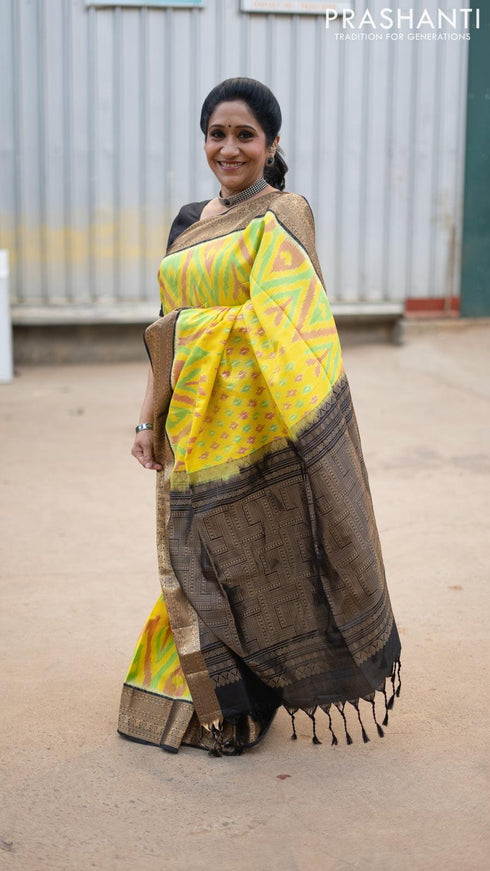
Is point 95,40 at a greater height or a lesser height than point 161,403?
greater

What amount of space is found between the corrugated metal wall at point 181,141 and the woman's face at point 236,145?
19.3ft

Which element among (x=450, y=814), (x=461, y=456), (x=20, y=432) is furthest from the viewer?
(x=20, y=432)

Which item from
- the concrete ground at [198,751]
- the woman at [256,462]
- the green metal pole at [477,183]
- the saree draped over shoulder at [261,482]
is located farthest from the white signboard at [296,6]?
the saree draped over shoulder at [261,482]

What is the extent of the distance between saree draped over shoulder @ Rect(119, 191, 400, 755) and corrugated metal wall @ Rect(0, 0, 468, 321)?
5897mm

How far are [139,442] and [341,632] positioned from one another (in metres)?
0.72

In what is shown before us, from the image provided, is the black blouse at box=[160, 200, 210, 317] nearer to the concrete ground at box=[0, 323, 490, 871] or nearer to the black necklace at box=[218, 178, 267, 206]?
the black necklace at box=[218, 178, 267, 206]

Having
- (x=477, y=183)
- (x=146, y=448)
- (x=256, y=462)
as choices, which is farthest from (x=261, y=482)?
(x=477, y=183)

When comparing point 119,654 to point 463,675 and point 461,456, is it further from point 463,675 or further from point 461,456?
point 461,456

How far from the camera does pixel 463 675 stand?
327cm

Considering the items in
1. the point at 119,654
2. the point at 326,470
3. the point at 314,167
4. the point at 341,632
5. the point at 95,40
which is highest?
the point at 95,40

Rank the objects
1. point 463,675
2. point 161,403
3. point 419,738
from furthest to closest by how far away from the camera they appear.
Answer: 1. point 463,675
2. point 419,738
3. point 161,403

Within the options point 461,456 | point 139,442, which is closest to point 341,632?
point 139,442

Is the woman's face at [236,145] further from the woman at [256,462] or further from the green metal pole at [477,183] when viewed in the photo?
the green metal pole at [477,183]

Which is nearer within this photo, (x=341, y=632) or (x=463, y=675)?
(x=341, y=632)
